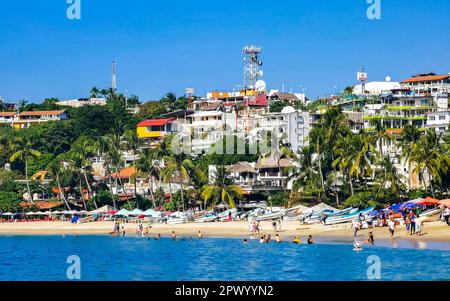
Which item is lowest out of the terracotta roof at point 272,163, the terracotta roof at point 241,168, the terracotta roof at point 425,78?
the terracotta roof at point 241,168

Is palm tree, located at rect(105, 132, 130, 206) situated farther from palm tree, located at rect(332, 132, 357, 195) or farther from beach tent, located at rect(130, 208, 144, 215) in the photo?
palm tree, located at rect(332, 132, 357, 195)

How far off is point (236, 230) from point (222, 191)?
10.1 metres

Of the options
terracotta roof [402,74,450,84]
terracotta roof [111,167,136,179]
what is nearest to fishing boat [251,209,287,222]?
terracotta roof [111,167,136,179]

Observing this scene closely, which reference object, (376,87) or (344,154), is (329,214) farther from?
(376,87)

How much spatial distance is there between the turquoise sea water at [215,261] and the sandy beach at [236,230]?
10.7 ft

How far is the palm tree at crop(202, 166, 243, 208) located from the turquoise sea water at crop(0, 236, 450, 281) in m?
12.5

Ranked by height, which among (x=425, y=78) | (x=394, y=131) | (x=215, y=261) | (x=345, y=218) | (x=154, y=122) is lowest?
(x=215, y=261)

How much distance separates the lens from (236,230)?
68.9 metres

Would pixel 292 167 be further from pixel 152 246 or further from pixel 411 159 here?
→ pixel 152 246

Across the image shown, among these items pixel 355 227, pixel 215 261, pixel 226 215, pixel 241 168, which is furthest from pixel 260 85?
pixel 215 261

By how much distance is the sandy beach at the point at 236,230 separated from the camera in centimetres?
5494

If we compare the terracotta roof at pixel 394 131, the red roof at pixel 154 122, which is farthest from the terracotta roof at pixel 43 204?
the terracotta roof at pixel 394 131

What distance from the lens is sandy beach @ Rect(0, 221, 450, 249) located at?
180 feet

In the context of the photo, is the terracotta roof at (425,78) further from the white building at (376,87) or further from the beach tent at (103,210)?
the beach tent at (103,210)
